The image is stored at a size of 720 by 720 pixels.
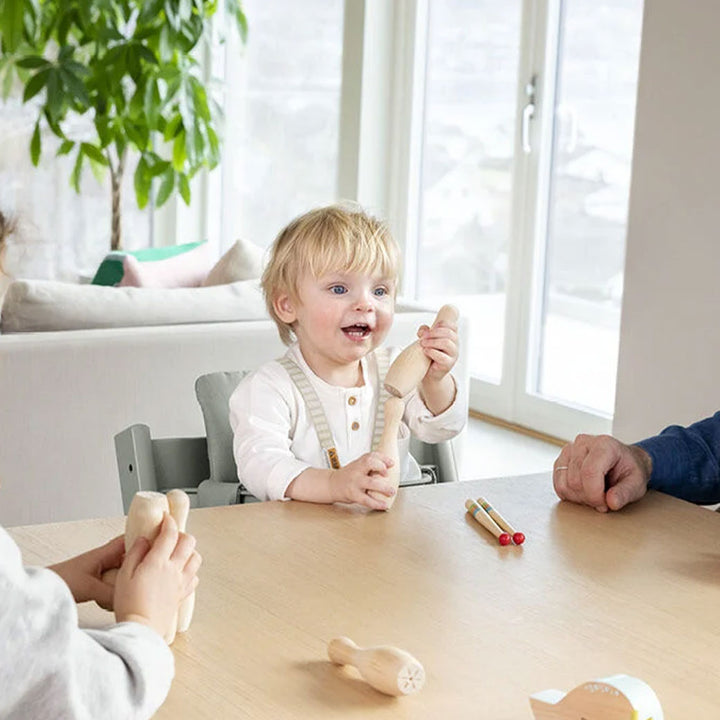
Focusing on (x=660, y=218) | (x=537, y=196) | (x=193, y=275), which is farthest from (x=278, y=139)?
(x=660, y=218)

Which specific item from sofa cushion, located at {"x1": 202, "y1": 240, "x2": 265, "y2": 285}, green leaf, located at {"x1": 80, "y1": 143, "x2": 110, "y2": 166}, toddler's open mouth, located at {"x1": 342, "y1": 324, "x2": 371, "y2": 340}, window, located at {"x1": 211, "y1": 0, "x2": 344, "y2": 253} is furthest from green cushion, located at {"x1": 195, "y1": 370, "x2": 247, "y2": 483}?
window, located at {"x1": 211, "y1": 0, "x2": 344, "y2": 253}

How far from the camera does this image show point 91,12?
5.55 m

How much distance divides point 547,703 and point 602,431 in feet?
13.4

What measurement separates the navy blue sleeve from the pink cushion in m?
2.52

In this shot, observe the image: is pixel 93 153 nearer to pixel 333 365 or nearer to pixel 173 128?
pixel 173 128

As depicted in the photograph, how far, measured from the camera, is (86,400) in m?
3.25

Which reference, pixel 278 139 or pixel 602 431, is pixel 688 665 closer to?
pixel 602 431

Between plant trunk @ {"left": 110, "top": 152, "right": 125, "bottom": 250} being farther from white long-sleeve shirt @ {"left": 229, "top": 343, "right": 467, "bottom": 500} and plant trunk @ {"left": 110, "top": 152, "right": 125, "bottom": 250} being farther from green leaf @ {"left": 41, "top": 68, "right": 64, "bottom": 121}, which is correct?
white long-sleeve shirt @ {"left": 229, "top": 343, "right": 467, "bottom": 500}

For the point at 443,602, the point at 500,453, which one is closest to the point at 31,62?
the point at 500,453

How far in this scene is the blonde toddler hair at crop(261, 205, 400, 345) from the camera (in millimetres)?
2133

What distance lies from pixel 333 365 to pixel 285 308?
0.42 ft

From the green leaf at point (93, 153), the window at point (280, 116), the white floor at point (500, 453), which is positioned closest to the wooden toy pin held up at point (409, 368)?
the white floor at point (500, 453)

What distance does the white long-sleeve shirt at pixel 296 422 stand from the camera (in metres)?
1.93

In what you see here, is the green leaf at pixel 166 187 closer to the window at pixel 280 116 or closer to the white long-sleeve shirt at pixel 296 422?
the window at pixel 280 116
